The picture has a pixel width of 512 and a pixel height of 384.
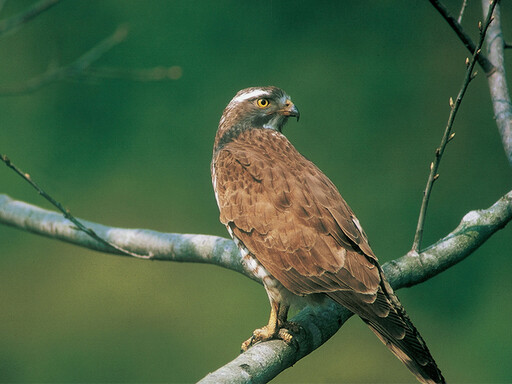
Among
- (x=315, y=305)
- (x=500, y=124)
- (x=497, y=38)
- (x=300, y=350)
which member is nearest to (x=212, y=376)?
(x=300, y=350)

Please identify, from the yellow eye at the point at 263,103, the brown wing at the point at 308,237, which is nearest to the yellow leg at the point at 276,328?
the brown wing at the point at 308,237

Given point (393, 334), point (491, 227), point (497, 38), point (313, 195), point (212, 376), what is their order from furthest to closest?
point (497, 38) < point (491, 227) < point (313, 195) < point (393, 334) < point (212, 376)

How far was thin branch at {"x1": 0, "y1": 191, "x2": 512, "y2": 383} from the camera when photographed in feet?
6.23

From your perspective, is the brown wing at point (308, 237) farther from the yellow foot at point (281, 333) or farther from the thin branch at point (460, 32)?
the thin branch at point (460, 32)

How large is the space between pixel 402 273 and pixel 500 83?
0.94 m

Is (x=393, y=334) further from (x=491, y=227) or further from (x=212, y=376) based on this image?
(x=491, y=227)

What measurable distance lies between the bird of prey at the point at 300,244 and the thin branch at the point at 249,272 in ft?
0.35

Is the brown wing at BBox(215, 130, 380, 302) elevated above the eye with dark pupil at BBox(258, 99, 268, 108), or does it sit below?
below

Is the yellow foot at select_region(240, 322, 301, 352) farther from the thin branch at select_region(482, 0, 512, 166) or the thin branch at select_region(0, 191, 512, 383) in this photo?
the thin branch at select_region(482, 0, 512, 166)

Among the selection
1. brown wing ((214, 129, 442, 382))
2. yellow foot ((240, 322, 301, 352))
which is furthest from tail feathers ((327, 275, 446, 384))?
yellow foot ((240, 322, 301, 352))

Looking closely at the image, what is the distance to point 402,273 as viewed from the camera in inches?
91.9

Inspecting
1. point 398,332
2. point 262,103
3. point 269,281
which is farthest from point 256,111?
point 398,332

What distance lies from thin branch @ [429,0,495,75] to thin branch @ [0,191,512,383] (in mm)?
563

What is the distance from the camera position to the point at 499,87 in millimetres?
2684
